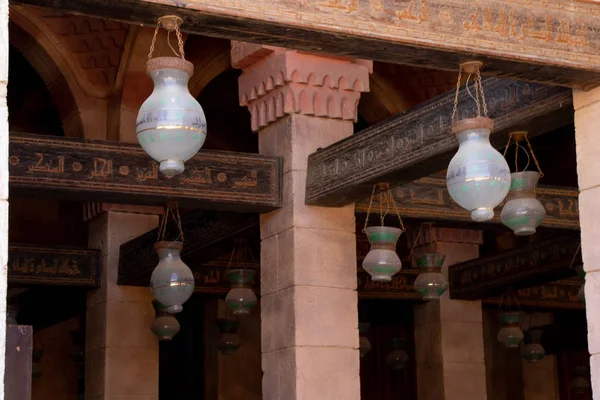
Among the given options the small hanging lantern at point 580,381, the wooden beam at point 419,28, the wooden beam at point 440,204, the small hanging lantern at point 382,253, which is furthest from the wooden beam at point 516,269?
the small hanging lantern at point 580,381

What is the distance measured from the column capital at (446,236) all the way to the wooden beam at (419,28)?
5.30m

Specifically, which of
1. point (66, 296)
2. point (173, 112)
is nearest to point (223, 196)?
point (173, 112)

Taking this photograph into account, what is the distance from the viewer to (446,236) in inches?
424

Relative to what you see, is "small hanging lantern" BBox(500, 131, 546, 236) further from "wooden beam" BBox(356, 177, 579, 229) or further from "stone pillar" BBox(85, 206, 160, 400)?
"stone pillar" BBox(85, 206, 160, 400)

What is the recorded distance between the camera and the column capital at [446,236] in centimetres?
1072

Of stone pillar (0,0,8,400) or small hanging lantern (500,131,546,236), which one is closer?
stone pillar (0,0,8,400)

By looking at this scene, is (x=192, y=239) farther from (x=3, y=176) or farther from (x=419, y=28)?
(x=3, y=176)

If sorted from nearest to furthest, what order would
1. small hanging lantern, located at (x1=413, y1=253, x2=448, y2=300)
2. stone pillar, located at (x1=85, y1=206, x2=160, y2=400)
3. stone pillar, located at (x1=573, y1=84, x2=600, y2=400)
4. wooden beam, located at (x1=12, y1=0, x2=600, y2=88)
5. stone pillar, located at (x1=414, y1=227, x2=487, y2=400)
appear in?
wooden beam, located at (x1=12, y1=0, x2=600, y2=88), stone pillar, located at (x1=573, y1=84, x2=600, y2=400), small hanging lantern, located at (x1=413, y1=253, x2=448, y2=300), stone pillar, located at (x1=85, y1=206, x2=160, y2=400), stone pillar, located at (x1=414, y1=227, x2=487, y2=400)

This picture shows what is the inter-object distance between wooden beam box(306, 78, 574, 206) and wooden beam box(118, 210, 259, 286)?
0.89 metres

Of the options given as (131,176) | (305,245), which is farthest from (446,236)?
(131,176)

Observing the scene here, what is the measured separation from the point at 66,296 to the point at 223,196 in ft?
14.8

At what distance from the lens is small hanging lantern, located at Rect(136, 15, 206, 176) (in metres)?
4.79

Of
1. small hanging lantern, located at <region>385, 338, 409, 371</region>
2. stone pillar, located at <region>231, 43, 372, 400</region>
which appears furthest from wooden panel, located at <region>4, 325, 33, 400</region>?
small hanging lantern, located at <region>385, 338, 409, 371</region>

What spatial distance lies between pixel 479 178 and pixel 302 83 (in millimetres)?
2717
